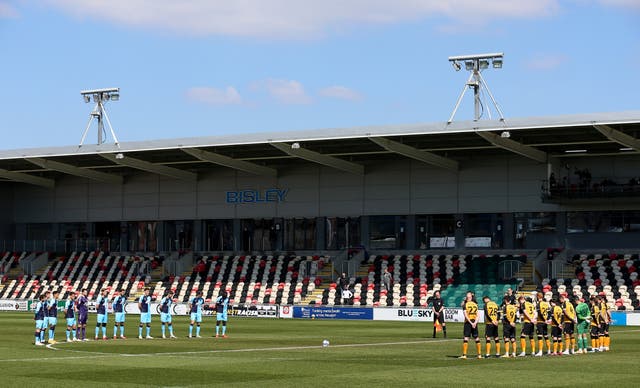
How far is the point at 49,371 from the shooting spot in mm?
25812

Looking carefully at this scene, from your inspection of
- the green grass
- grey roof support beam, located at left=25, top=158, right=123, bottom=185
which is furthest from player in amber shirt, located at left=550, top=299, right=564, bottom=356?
grey roof support beam, located at left=25, top=158, right=123, bottom=185

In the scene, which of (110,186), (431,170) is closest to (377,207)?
(431,170)

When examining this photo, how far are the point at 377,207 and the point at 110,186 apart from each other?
19.7 meters

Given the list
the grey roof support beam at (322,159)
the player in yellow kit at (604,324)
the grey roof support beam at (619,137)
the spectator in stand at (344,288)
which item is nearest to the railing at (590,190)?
the grey roof support beam at (619,137)

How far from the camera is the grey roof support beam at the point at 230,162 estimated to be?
60906mm

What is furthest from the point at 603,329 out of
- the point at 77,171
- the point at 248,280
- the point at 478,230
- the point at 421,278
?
the point at 77,171

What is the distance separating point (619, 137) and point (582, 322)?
73.4 feet

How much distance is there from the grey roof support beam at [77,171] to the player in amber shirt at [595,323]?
4142 cm

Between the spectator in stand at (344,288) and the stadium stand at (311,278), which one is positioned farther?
the spectator in stand at (344,288)

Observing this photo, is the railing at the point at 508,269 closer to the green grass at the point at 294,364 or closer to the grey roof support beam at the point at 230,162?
the grey roof support beam at the point at 230,162

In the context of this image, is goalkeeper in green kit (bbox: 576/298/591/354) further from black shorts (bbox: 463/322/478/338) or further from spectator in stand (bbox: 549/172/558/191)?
spectator in stand (bbox: 549/172/558/191)

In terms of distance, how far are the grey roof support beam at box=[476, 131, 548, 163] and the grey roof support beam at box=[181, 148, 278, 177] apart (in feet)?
52.6

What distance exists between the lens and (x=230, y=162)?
6344 cm

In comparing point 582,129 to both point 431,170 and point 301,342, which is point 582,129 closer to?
point 431,170
